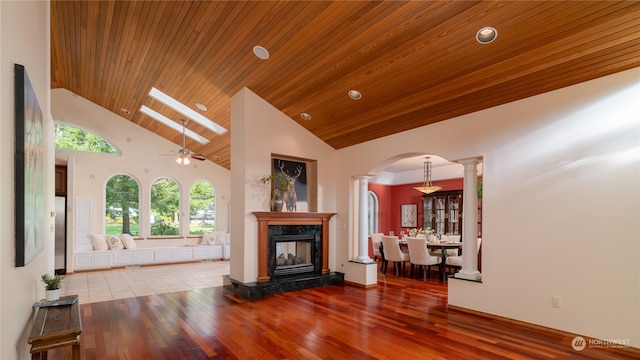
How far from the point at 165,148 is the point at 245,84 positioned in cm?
547

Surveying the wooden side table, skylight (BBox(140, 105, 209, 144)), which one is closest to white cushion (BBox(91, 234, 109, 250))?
skylight (BBox(140, 105, 209, 144))

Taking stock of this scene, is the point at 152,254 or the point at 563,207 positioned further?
the point at 152,254

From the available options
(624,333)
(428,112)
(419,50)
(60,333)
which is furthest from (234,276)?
(624,333)

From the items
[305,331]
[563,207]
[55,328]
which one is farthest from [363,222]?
[55,328]

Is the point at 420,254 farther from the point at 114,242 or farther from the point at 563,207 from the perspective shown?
the point at 114,242

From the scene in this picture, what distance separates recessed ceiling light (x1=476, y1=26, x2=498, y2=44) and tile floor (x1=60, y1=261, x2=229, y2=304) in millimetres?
5957

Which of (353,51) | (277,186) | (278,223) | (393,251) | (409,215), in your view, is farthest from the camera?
(409,215)

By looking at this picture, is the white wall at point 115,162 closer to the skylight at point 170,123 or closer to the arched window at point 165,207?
the arched window at point 165,207

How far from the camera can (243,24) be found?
4148 millimetres

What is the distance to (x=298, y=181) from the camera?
6582 millimetres

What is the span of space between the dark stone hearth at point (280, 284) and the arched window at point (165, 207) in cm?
485

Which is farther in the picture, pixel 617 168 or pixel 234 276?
pixel 234 276

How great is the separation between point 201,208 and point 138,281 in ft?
13.0

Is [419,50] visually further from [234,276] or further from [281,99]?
[234,276]
